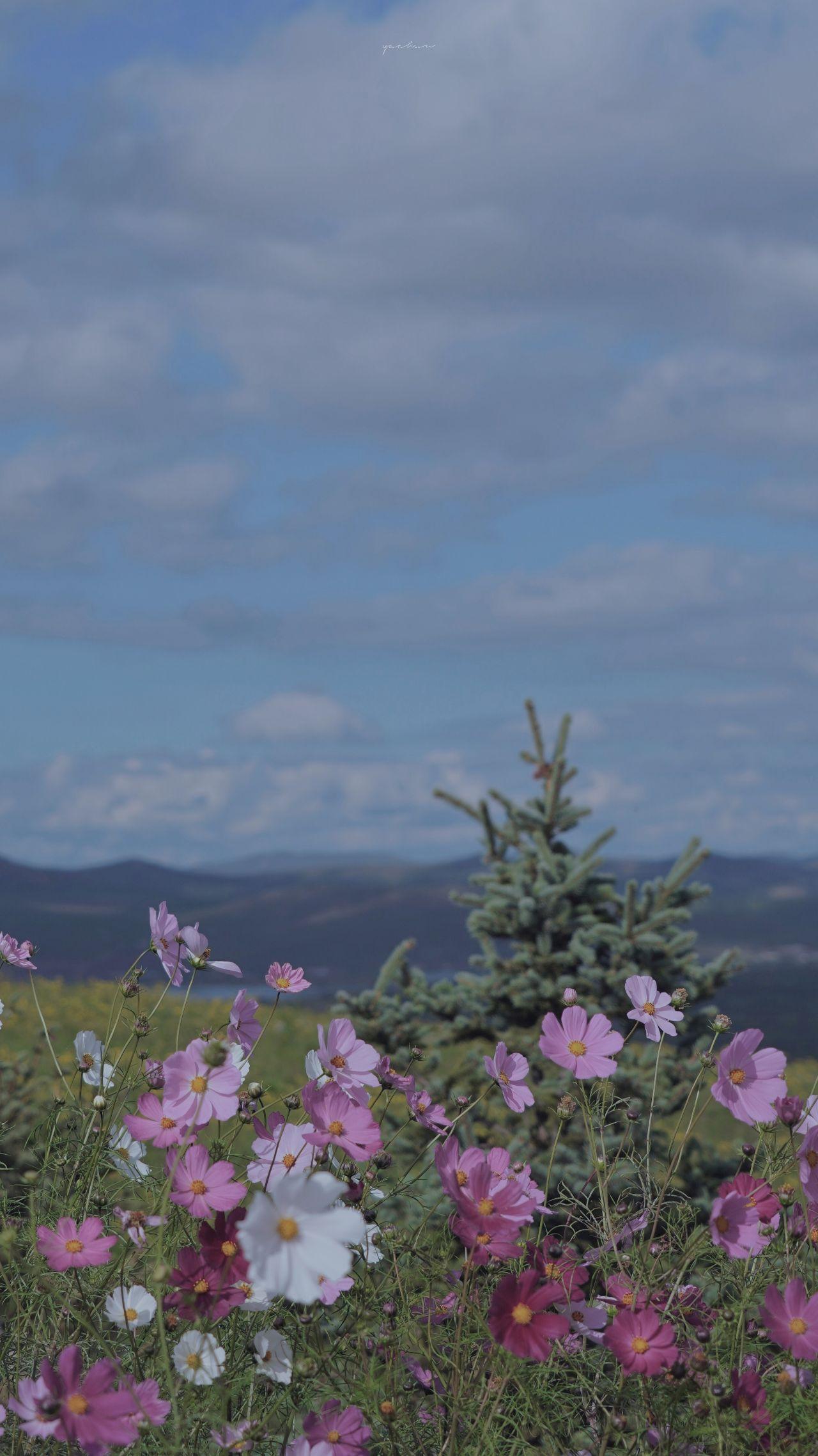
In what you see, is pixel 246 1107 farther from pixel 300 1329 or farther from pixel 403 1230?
pixel 403 1230

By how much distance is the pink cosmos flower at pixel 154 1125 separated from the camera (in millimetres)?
2064

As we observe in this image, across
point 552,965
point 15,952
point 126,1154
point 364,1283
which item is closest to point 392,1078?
point 364,1283

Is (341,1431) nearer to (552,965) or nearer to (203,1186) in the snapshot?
(203,1186)

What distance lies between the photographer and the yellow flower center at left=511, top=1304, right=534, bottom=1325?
1.83m

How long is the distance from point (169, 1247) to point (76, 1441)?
1.17 feet

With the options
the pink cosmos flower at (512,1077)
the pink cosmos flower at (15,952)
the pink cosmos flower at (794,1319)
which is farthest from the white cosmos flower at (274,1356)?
the pink cosmos flower at (15,952)

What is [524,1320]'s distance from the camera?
1823 mm

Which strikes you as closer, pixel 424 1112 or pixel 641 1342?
pixel 641 1342

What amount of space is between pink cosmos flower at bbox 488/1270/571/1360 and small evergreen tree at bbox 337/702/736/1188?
339 centimetres

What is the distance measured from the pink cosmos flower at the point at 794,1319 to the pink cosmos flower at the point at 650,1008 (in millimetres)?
523

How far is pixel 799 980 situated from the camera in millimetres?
22203

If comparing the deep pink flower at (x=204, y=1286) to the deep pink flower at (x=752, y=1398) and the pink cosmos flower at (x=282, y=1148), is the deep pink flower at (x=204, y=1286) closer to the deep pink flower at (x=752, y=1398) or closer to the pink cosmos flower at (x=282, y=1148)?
the pink cosmos flower at (x=282, y=1148)

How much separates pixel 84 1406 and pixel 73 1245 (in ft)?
1.16

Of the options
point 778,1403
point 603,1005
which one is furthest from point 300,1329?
point 603,1005
